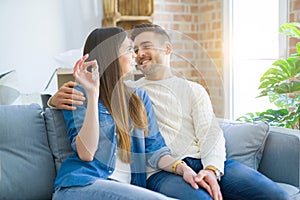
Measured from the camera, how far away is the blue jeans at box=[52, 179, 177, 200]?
128 cm

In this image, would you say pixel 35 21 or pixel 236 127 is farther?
pixel 35 21

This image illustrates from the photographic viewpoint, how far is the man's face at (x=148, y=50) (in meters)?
1.55

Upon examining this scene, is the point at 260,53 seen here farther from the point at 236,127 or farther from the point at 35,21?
the point at 35,21

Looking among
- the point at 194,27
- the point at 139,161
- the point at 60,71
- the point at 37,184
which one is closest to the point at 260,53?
the point at 194,27

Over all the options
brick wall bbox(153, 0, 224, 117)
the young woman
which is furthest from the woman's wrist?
brick wall bbox(153, 0, 224, 117)

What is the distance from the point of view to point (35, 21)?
2.76 metres

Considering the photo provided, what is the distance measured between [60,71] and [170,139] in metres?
1.00

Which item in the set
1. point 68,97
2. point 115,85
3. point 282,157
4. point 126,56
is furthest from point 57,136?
point 282,157

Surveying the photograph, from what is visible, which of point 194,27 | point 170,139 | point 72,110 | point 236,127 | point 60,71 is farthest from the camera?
point 194,27

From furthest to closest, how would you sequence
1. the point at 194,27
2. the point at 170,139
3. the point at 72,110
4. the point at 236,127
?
1. the point at 194,27
2. the point at 236,127
3. the point at 170,139
4. the point at 72,110

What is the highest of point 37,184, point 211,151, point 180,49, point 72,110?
point 180,49

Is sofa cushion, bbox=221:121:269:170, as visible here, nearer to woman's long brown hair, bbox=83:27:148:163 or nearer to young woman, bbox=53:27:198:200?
young woman, bbox=53:27:198:200

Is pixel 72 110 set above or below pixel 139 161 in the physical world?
above

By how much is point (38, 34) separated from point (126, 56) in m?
1.40
